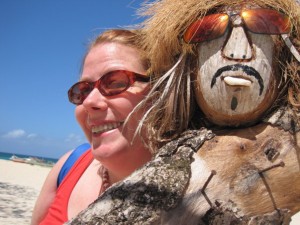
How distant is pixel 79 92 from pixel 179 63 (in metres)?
0.66

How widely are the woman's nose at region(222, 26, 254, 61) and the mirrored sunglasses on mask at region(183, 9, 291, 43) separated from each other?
26 millimetres

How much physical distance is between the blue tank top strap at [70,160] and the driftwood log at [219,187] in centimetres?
118

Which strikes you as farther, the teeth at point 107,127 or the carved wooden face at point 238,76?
the teeth at point 107,127

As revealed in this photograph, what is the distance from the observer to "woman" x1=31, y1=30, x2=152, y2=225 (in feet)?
4.83

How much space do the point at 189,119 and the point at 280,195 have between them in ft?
1.26

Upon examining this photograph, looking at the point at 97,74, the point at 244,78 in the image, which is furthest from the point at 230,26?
the point at 97,74

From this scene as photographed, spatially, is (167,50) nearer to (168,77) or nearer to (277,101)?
(168,77)

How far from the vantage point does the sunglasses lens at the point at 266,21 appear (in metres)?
1.04

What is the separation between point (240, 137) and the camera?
1.03m

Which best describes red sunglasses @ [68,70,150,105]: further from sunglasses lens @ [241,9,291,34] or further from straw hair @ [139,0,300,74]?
sunglasses lens @ [241,9,291,34]

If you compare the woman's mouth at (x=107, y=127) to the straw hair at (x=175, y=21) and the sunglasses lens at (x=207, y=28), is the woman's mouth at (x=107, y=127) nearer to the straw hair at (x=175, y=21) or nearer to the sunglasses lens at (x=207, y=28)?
the straw hair at (x=175, y=21)

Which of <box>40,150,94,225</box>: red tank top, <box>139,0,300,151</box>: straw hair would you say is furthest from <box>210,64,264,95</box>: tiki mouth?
<box>40,150,94,225</box>: red tank top

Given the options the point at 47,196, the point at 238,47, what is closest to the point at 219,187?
the point at 238,47

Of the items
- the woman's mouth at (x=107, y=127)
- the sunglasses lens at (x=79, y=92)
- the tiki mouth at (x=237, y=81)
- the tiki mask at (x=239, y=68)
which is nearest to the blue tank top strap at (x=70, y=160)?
the sunglasses lens at (x=79, y=92)
